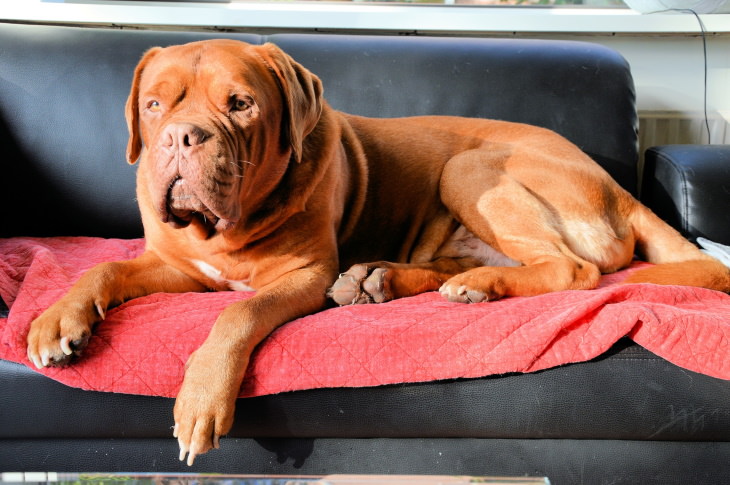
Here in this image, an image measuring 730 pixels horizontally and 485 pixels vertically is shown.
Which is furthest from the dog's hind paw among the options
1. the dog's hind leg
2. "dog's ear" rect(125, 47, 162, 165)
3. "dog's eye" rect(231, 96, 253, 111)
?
"dog's ear" rect(125, 47, 162, 165)

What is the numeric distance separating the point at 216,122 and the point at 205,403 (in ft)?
2.38

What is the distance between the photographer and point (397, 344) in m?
1.64

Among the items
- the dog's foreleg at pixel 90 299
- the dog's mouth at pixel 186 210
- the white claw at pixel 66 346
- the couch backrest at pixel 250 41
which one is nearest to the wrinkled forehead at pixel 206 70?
the dog's mouth at pixel 186 210

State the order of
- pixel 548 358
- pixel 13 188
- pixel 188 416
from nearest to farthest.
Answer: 1. pixel 188 416
2. pixel 548 358
3. pixel 13 188

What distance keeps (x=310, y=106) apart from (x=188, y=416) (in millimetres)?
956

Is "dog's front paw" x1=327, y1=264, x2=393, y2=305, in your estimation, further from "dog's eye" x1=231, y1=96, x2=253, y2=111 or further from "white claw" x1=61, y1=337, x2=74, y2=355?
"white claw" x1=61, y1=337, x2=74, y2=355

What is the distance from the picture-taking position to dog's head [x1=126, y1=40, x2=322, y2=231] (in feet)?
5.63

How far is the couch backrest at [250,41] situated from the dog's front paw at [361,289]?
3.53ft

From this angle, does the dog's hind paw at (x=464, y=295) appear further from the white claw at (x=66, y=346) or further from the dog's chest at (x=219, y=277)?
the white claw at (x=66, y=346)

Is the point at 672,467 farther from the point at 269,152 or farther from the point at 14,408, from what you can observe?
the point at 14,408

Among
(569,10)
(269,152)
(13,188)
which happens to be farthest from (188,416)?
(569,10)

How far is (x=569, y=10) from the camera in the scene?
3.68 metres

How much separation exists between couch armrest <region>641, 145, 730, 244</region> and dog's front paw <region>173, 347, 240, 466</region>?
5.89 ft

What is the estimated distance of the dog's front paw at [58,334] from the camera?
1583 millimetres
